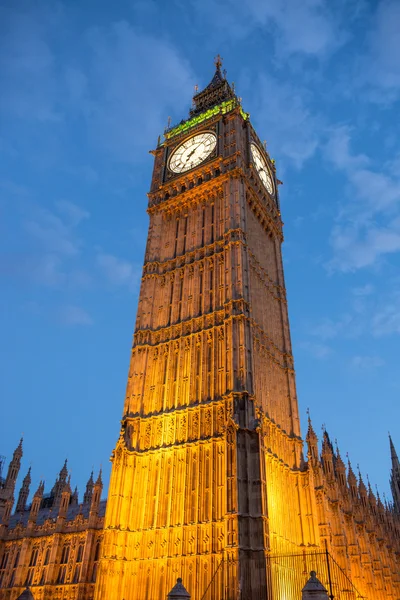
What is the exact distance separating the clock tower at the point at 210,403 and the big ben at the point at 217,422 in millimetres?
103

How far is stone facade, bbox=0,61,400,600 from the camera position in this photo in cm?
2936

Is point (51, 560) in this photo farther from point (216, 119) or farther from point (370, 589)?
point (216, 119)

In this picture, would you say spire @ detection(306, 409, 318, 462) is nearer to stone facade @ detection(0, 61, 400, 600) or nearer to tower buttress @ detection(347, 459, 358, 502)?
stone facade @ detection(0, 61, 400, 600)

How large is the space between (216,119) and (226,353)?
1107 inches

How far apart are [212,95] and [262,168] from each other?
50.8 feet

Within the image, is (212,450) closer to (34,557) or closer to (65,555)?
(65,555)

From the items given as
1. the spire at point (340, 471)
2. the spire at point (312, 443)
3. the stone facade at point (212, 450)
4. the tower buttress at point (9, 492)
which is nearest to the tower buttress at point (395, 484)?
the stone facade at point (212, 450)

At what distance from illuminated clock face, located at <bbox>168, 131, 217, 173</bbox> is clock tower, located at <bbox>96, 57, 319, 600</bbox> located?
16 centimetres

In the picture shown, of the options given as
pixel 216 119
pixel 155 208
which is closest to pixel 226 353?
pixel 155 208

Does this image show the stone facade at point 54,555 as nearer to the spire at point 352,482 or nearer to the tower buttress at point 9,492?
the tower buttress at point 9,492

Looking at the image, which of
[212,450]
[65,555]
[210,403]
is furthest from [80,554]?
[210,403]

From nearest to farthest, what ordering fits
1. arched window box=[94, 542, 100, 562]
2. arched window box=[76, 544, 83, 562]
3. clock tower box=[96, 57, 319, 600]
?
1. clock tower box=[96, 57, 319, 600]
2. arched window box=[94, 542, 100, 562]
3. arched window box=[76, 544, 83, 562]

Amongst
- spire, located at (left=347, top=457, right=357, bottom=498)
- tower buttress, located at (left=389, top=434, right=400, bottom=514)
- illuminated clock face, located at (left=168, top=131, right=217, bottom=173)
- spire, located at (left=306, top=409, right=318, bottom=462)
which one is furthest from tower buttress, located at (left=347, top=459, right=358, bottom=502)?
illuminated clock face, located at (left=168, top=131, right=217, bottom=173)

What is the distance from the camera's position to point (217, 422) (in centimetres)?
3288
